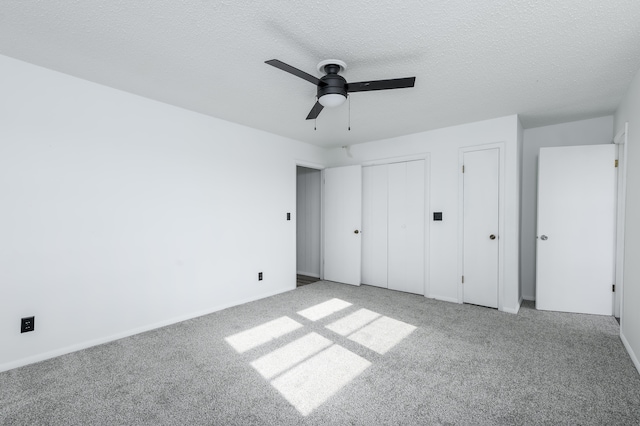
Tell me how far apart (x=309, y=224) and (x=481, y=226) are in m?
2.91

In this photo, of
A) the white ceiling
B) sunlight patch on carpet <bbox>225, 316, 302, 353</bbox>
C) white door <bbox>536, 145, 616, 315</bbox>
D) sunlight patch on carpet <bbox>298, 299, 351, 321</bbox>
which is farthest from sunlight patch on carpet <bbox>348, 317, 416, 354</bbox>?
the white ceiling

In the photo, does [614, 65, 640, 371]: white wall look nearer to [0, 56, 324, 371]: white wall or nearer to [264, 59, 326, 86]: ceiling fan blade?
[264, 59, 326, 86]: ceiling fan blade

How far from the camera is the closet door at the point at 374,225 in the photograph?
462cm

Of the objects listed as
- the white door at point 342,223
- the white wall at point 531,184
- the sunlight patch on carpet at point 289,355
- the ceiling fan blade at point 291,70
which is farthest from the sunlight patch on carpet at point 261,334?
the white wall at point 531,184

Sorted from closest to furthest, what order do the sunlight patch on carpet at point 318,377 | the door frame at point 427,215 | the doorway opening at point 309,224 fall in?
the sunlight patch on carpet at point 318,377 → the door frame at point 427,215 → the doorway opening at point 309,224

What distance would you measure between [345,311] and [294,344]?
1.02 m

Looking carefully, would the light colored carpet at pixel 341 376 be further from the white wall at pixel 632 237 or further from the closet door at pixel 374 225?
the closet door at pixel 374 225

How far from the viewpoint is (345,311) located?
3506 millimetres

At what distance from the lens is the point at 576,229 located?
11.5ft

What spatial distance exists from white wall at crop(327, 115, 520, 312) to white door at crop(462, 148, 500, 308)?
Answer: 0.11 m

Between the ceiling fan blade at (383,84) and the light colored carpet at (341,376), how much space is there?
6.66 feet

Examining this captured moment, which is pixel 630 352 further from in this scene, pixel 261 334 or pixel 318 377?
pixel 261 334

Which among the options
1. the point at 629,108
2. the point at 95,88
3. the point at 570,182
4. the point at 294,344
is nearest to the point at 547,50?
the point at 629,108

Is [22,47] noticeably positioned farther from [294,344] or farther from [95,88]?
[294,344]
